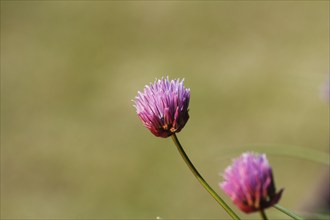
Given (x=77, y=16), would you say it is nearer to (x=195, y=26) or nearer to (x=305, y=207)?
(x=195, y=26)

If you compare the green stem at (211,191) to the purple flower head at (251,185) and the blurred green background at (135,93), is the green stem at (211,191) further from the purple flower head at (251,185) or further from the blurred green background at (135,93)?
the blurred green background at (135,93)

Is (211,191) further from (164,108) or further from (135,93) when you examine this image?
(135,93)

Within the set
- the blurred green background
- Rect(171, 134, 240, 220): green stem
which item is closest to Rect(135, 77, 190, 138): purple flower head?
Rect(171, 134, 240, 220): green stem

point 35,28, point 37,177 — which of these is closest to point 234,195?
point 37,177

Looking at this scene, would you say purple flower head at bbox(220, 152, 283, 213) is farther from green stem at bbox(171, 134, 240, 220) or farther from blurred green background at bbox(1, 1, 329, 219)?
blurred green background at bbox(1, 1, 329, 219)

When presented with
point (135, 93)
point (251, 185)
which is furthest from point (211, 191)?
point (135, 93)
